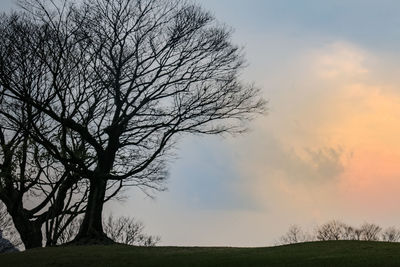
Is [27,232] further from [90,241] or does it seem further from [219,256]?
[219,256]

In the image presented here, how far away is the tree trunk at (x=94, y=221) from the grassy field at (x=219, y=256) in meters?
3.48

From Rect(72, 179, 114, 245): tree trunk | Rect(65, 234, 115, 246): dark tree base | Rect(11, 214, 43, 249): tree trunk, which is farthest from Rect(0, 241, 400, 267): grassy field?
Rect(11, 214, 43, 249): tree trunk

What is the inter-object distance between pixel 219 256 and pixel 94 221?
11.1m

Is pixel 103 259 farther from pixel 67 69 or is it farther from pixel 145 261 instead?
pixel 67 69

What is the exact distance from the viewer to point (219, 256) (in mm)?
22344

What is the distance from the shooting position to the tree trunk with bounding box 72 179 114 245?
30.7 meters

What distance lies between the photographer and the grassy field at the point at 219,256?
19922mm

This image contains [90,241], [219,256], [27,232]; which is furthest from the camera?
[27,232]

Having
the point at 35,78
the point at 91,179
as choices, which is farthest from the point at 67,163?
the point at 35,78

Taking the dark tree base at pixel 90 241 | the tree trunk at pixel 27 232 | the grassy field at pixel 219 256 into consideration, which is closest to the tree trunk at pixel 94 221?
the dark tree base at pixel 90 241

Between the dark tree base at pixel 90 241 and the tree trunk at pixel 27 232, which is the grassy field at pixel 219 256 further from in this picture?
the tree trunk at pixel 27 232

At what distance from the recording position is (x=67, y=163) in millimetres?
30500

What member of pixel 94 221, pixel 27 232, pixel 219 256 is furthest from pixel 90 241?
pixel 219 256

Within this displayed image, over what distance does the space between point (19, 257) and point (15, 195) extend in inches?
424
